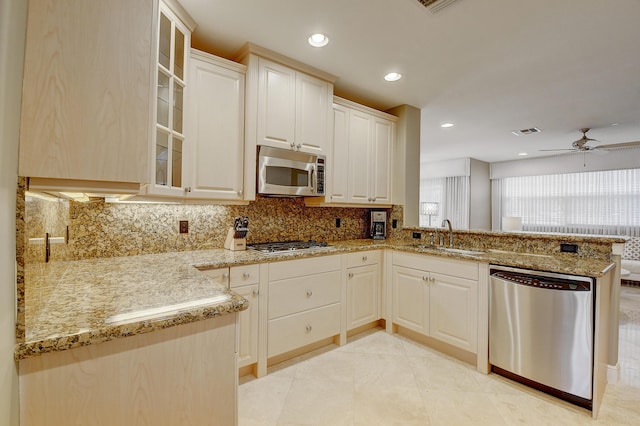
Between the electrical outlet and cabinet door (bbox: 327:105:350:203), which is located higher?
cabinet door (bbox: 327:105:350:203)

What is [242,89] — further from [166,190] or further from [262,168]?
[166,190]

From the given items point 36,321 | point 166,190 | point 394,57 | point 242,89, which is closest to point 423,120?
point 394,57

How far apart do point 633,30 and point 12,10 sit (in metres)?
3.22

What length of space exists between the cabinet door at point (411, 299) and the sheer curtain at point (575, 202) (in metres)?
5.40

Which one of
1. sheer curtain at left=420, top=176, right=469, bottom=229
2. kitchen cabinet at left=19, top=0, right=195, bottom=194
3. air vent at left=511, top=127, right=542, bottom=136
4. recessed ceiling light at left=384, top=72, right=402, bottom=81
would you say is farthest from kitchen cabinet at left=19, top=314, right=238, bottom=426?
sheer curtain at left=420, top=176, right=469, bottom=229

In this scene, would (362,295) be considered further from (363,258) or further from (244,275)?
(244,275)

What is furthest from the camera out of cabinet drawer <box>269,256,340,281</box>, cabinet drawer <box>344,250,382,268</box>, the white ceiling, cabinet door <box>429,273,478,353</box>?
cabinet drawer <box>344,250,382,268</box>

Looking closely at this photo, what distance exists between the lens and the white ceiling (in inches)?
72.0

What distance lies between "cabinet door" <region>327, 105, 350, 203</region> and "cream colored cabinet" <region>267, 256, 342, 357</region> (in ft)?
2.31

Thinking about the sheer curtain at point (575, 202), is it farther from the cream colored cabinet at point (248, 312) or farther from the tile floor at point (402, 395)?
the cream colored cabinet at point (248, 312)

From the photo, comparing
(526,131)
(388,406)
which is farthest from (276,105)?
(526,131)

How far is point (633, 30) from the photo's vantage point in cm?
199

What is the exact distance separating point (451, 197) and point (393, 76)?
5204mm

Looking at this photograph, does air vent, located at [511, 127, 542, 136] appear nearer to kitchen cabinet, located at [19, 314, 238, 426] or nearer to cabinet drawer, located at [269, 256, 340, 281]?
cabinet drawer, located at [269, 256, 340, 281]
